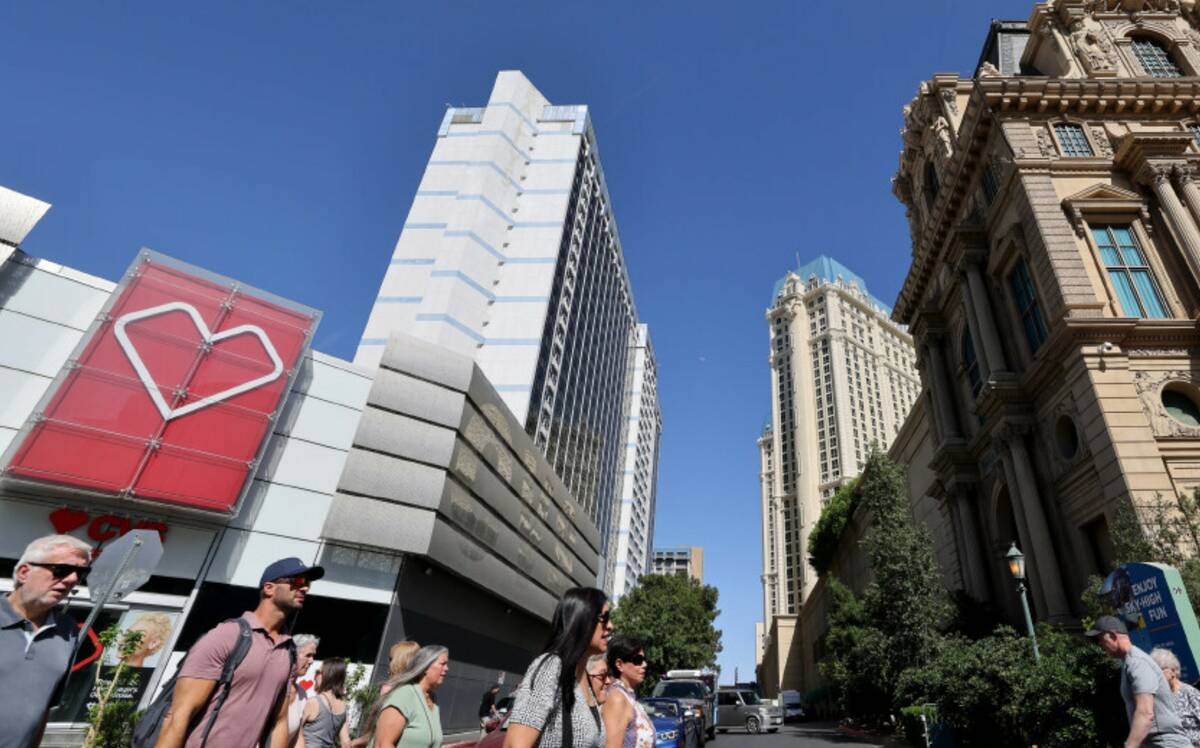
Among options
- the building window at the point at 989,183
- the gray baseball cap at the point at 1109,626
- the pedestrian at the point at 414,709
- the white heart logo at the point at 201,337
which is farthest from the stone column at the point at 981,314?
the white heart logo at the point at 201,337

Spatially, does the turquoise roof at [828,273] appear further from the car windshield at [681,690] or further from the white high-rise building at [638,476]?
the car windshield at [681,690]

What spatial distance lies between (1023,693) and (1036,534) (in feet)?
33.0

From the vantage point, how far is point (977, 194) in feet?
80.5

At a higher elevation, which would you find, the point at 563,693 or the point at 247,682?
the point at 563,693

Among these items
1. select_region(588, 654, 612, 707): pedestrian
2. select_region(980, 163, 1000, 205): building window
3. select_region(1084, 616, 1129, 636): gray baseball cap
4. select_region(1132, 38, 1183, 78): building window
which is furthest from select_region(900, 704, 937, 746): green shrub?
select_region(1132, 38, 1183, 78): building window

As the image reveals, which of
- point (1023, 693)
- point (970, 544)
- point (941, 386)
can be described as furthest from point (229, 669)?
point (941, 386)

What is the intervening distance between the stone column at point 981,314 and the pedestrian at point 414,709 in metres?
22.7

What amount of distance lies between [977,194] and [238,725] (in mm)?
29797

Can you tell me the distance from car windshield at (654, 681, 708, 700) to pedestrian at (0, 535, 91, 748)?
869 inches

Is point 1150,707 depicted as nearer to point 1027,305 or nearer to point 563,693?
point 563,693

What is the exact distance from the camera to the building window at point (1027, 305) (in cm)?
1986

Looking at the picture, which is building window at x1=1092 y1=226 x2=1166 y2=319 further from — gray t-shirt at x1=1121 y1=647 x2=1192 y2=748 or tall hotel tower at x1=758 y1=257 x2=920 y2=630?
tall hotel tower at x1=758 y1=257 x2=920 y2=630

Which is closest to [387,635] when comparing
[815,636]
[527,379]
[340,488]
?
[340,488]

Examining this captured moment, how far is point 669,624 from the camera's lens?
41938 millimetres
